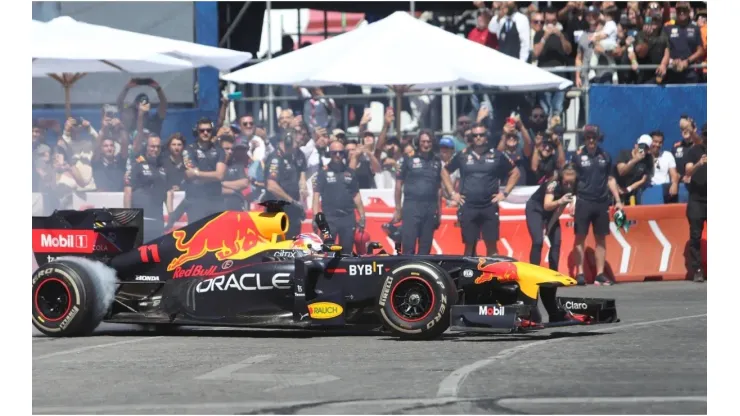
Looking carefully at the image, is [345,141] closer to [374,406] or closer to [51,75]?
[51,75]

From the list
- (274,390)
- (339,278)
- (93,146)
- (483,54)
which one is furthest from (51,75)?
(274,390)

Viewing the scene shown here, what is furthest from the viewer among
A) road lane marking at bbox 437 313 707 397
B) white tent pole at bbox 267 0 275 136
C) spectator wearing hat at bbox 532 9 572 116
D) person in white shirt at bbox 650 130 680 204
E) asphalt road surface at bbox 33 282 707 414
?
white tent pole at bbox 267 0 275 136

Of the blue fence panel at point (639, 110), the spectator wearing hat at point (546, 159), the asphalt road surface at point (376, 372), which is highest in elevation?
the blue fence panel at point (639, 110)

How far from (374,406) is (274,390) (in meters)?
0.97

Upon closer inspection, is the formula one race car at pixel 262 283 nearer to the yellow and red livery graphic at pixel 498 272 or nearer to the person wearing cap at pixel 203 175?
the yellow and red livery graphic at pixel 498 272

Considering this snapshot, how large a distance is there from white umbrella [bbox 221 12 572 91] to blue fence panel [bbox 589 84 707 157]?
1.47m

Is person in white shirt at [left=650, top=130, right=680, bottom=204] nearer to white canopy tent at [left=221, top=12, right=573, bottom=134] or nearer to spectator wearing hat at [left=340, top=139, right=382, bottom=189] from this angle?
white canopy tent at [left=221, top=12, right=573, bottom=134]

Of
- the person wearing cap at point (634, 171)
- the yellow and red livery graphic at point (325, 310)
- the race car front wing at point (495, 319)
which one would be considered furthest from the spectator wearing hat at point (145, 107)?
the race car front wing at point (495, 319)

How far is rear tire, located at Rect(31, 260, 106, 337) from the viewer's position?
1314cm

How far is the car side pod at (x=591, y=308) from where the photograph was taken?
1262 cm

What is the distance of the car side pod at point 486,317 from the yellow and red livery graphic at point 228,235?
217 centimetres

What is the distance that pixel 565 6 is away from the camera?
2238 cm

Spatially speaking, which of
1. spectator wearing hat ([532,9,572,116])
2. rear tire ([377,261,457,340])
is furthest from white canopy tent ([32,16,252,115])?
rear tire ([377,261,457,340])

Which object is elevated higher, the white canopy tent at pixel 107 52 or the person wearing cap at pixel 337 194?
the white canopy tent at pixel 107 52
